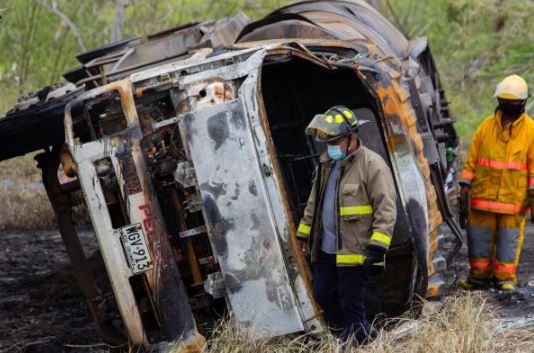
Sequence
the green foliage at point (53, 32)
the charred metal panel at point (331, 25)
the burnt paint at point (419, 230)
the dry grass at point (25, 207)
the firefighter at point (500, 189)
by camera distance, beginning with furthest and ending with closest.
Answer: the green foliage at point (53, 32)
the dry grass at point (25, 207)
the charred metal panel at point (331, 25)
the firefighter at point (500, 189)
the burnt paint at point (419, 230)

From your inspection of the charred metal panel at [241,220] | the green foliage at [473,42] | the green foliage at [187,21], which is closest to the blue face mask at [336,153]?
the charred metal panel at [241,220]

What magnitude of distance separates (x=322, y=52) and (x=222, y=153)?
155 centimetres

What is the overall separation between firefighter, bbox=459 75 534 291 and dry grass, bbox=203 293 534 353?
2.02m

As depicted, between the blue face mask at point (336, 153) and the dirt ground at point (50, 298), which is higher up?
the blue face mask at point (336, 153)

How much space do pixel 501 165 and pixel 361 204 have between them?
2328 mm

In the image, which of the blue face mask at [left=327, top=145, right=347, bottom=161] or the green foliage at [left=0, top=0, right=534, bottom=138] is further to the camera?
the green foliage at [left=0, top=0, right=534, bottom=138]

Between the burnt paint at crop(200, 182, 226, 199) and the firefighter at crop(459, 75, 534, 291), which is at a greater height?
the burnt paint at crop(200, 182, 226, 199)

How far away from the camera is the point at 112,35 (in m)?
16.5

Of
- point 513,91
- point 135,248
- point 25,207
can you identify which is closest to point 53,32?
point 25,207

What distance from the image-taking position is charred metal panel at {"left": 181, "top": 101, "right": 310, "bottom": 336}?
5602mm

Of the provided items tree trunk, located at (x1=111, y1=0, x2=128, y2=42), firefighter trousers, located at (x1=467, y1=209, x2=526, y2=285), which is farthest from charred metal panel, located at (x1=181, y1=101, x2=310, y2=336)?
tree trunk, located at (x1=111, y1=0, x2=128, y2=42)

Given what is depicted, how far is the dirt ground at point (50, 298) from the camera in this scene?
6875 millimetres

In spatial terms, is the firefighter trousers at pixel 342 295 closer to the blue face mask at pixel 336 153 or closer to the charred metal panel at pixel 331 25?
the blue face mask at pixel 336 153

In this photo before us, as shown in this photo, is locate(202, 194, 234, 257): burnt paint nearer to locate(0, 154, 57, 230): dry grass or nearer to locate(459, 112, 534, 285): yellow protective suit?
locate(459, 112, 534, 285): yellow protective suit
